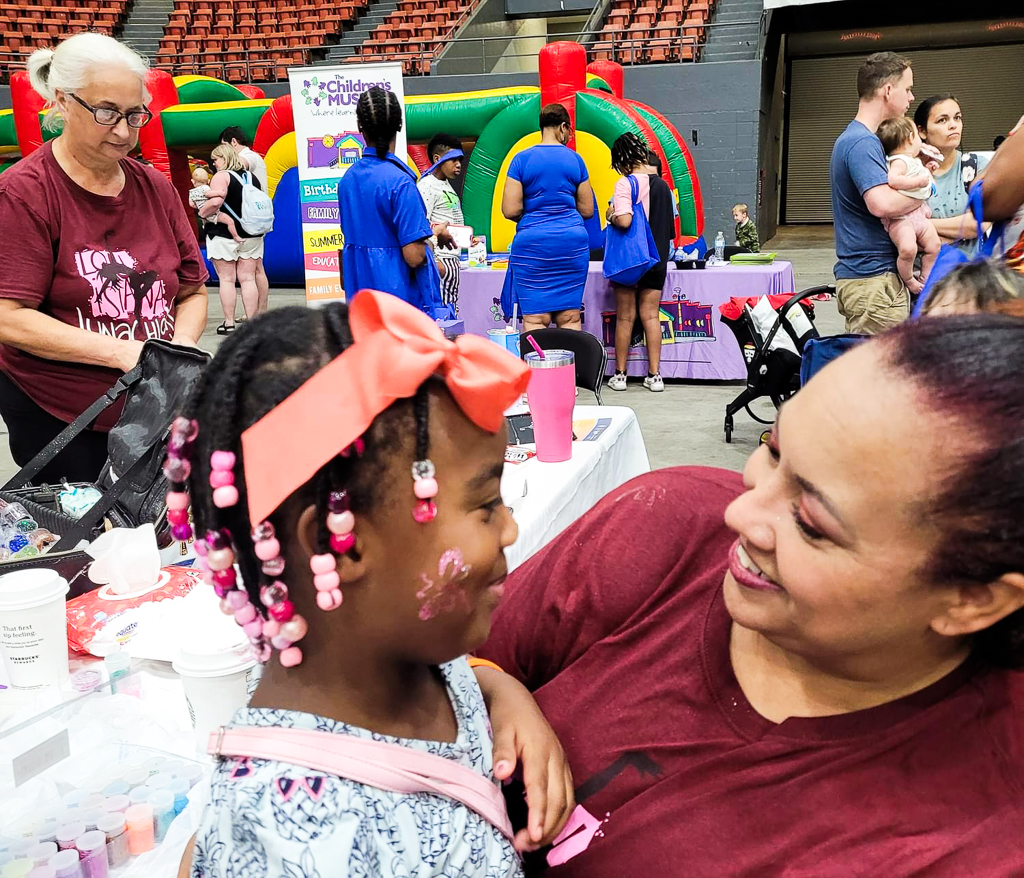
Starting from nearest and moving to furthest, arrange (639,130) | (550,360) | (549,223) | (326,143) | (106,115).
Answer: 1. (106,115)
2. (550,360)
3. (549,223)
4. (326,143)
5. (639,130)

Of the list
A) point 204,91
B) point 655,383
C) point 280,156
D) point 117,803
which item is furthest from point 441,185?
point 117,803

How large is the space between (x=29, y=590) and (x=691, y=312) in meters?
5.06

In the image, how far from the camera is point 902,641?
802 millimetres

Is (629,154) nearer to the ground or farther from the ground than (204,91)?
nearer to the ground

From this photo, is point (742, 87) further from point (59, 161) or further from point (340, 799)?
point (340, 799)

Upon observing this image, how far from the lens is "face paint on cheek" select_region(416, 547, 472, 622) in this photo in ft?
2.36

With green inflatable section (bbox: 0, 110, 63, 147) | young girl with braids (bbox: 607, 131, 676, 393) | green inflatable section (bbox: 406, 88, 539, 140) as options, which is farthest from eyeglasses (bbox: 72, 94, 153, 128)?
green inflatable section (bbox: 0, 110, 63, 147)

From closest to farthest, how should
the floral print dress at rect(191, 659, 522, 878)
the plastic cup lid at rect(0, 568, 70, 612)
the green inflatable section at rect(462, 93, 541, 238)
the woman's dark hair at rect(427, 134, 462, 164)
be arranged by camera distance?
the floral print dress at rect(191, 659, 522, 878)
the plastic cup lid at rect(0, 568, 70, 612)
the woman's dark hair at rect(427, 134, 462, 164)
the green inflatable section at rect(462, 93, 541, 238)

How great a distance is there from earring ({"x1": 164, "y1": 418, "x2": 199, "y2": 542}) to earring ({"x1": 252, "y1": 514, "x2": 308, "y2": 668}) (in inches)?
3.5

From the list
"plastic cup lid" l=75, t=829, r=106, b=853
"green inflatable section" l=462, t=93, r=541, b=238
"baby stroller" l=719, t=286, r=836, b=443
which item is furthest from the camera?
"green inflatable section" l=462, t=93, r=541, b=238

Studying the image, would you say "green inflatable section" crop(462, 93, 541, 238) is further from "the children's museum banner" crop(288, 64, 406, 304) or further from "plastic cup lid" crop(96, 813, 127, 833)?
"plastic cup lid" crop(96, 813, 127, 833)

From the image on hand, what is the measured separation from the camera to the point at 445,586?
0.73 metres

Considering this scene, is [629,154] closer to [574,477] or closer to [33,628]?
[574,477]

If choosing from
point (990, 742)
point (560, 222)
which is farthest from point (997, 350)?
point (560, 222)
